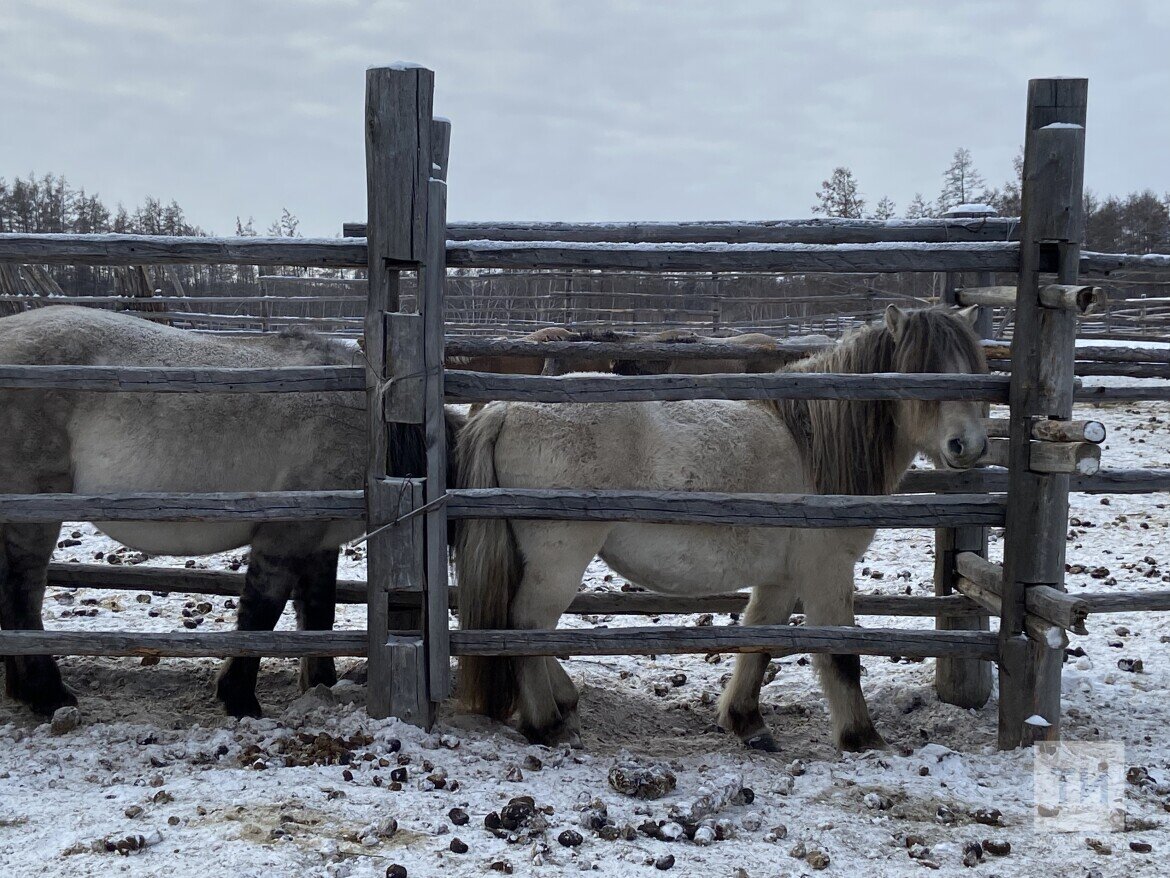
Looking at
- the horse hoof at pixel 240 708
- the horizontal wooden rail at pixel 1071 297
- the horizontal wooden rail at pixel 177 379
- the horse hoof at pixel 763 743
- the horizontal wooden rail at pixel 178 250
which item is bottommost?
the horse hoof at pixel 763 743

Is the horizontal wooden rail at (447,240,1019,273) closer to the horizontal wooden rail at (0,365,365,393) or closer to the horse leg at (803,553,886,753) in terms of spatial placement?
the horizontal wooden rail at (0,365,365,393)

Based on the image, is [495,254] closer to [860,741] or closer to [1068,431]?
[1068,431]

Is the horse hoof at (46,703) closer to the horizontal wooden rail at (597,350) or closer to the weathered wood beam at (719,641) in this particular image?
the weathered wood beam at (719,641)

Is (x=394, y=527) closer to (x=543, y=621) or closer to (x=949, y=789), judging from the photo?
(x=543, y=621)

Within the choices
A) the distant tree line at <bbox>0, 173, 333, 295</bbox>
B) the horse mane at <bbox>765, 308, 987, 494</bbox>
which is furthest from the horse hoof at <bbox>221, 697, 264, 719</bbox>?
the distant tree line at <bbox>0, 173, 333, 295</bbox>

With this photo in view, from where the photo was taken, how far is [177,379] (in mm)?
3879

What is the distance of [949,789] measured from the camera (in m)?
3.57

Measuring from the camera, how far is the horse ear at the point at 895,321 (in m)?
4.24

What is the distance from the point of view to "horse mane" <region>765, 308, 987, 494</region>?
4.33m

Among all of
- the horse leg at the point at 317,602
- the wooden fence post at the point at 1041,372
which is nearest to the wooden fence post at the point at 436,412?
the horse leg at the point at 317,602

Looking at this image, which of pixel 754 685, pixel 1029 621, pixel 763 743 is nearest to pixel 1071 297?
pixel 1029 621

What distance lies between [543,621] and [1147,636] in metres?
3.74

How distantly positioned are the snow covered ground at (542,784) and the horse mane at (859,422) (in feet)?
4.18

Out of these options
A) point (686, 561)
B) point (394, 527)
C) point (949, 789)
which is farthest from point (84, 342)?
point (949, 789)
